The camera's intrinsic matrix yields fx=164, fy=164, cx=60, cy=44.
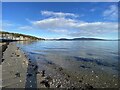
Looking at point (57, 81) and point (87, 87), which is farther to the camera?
point (57, 81)

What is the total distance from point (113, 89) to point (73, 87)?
10.9 feet

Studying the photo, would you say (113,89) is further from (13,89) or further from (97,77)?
(13,89)

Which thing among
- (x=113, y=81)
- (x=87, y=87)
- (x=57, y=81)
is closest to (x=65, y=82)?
(x=57, y=81)

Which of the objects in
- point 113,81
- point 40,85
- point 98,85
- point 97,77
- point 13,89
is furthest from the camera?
point 97,77

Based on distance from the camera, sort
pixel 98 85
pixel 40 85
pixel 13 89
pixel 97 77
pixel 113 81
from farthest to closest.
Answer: pixel 97 77
pixel 113 81
pixel 98 85
pixel 40 85
pixel 13 89

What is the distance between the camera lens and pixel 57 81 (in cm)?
1466

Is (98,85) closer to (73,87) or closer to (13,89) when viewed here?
(73,87)

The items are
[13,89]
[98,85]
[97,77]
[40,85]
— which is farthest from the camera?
[97,77]

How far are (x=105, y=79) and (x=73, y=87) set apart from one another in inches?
185

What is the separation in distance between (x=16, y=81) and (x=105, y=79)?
342 inches

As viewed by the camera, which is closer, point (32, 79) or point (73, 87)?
point (73, 87)

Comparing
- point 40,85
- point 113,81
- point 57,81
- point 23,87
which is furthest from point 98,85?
point 23,87

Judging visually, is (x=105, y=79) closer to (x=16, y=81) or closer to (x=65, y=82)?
(x=65, y=82)

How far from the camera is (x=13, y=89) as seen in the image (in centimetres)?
1184
